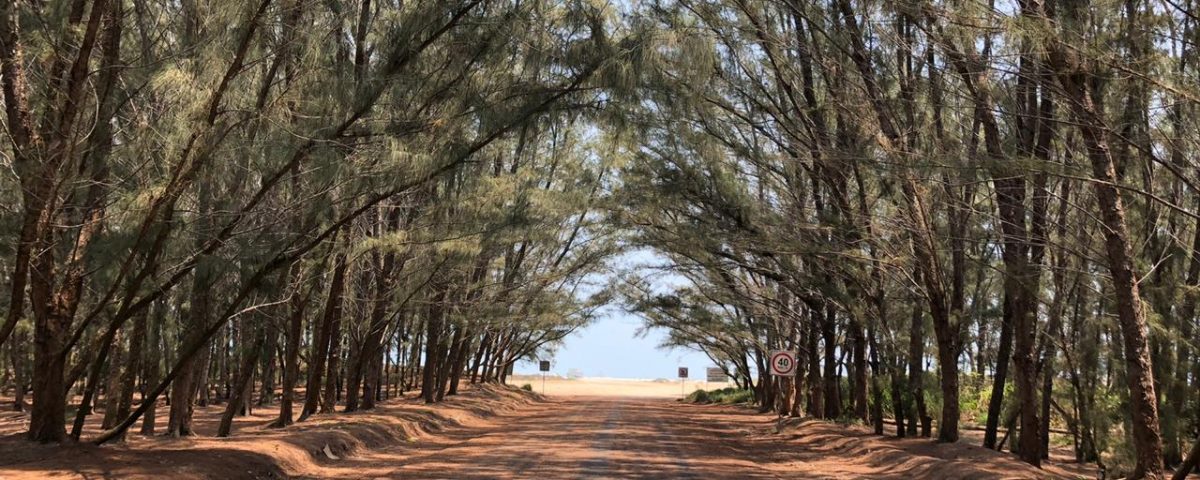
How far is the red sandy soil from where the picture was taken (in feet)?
32.1

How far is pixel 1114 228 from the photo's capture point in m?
10.0

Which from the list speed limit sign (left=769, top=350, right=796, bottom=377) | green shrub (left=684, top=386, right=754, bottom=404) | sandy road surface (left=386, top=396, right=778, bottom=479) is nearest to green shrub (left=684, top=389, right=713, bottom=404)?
green shrub (left=684, top=386, right=754, bottom=404)

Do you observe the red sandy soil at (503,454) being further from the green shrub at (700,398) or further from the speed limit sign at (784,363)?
the green shrub at (700,398)

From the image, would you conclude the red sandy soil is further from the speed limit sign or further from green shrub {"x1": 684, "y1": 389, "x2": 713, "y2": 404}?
green shrub {"x1": 684, "y1": 389, "x2": 713, "y2": 404}

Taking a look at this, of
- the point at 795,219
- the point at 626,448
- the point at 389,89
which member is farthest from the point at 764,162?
the point at 389,89

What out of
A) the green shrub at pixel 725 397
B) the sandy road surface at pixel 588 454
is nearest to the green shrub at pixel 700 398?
the green shrub at pixel 725 397

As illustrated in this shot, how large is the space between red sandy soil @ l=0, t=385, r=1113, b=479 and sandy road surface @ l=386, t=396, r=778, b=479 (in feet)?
0.08

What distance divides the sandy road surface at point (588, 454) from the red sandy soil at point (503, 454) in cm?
2

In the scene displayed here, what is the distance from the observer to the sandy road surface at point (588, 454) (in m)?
12.1

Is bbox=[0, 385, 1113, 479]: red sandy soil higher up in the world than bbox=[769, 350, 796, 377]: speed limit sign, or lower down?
lower down

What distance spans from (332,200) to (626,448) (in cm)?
710

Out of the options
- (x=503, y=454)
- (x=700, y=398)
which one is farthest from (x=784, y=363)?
(x=700, y=398)

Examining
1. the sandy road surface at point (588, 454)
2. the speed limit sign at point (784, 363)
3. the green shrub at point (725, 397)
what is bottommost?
the sandy road surface at point (588, 454)

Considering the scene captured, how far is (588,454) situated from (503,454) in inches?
50.5
